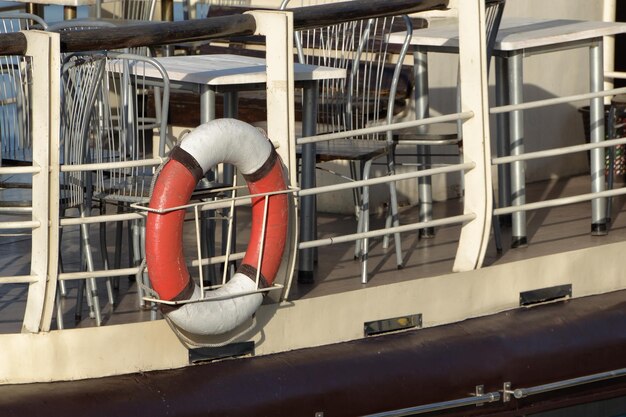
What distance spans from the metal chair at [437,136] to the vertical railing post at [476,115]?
223 millimetres

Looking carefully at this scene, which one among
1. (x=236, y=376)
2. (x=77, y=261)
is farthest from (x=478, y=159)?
(x=77, y=261)

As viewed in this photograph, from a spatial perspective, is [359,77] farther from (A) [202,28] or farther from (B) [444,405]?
(A) [202,28]

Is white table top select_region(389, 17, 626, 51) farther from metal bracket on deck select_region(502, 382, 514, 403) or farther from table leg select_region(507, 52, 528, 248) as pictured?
metal bracket on deck select_region(502, 382, 514, 403)

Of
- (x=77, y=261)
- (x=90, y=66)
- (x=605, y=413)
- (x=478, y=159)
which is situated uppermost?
(x=90, y=66)

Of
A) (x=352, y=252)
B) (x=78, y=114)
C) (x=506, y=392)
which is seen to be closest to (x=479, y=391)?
(x=506, y=392)

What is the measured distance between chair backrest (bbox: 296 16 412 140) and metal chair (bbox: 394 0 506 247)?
150 millimetres

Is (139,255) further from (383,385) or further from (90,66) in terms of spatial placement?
(383,385)

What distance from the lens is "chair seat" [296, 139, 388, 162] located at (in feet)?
17.2

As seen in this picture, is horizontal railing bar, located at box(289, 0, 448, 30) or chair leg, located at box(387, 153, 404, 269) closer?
horizontal railing bar, located at box(289, 0, 448, 30)

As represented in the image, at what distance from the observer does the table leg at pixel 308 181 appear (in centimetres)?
495

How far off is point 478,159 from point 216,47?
302cm

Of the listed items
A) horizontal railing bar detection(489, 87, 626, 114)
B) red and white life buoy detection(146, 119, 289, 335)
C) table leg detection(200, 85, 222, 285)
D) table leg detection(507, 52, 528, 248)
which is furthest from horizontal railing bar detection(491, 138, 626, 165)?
table leg detection(200, 85, 222, 285)

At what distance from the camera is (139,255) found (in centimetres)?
489

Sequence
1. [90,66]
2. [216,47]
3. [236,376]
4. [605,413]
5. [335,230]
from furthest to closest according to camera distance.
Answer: [216,47] → [335,230] → [605,413] → [90,66] → [236,376]
